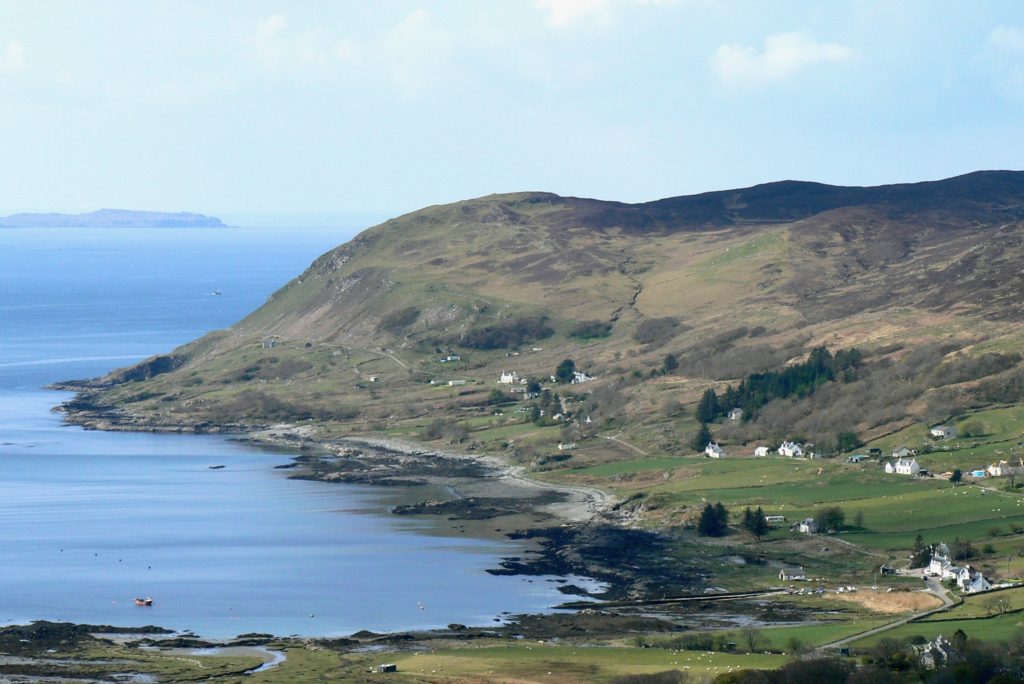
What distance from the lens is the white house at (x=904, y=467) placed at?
11944 centimetres

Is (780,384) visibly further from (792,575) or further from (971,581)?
(971,581)

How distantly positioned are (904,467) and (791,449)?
15.5 m

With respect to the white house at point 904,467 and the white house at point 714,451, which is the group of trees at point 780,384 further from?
the white house at point 904,467

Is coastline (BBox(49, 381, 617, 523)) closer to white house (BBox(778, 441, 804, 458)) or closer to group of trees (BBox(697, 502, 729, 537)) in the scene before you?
group of trees (BBox(697, 502, 729, 537))

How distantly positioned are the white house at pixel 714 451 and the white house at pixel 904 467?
18.4m

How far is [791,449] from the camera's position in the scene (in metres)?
135

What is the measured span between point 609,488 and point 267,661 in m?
56.0

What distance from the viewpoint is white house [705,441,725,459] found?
137625 mm

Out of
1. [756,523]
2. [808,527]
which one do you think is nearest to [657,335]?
[756,523]

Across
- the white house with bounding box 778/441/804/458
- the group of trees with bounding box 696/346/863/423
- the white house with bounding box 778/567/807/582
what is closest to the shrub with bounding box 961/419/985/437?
the white house with bounding box 778/441/804/458

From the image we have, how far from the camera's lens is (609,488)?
132 m

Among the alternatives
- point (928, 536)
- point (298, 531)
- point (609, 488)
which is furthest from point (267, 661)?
point (609, 488)

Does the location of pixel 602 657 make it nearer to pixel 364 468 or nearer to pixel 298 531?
pixel 298 531

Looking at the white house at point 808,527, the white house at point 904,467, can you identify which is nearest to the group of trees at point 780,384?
the white house at point 904,467
